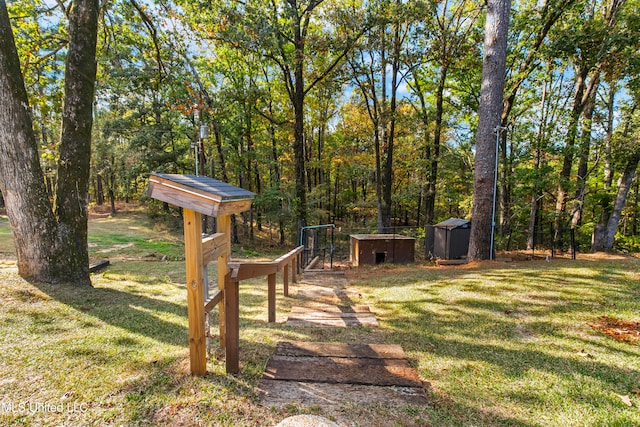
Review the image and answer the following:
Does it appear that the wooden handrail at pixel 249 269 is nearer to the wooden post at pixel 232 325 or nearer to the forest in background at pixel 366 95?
the wooden post at pixel 232 325

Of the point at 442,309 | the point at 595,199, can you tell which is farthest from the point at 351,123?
the point at 442,309

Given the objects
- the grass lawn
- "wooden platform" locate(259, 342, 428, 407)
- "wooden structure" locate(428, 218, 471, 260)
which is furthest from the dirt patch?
"wooden structure" locate(428, 218, 471, 260)

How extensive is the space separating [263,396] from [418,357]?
4.69ft

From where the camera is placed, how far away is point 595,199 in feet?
37.2

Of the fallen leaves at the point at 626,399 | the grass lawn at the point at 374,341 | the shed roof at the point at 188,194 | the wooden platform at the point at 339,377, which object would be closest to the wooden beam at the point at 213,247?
the shed roof at the point at 188,194

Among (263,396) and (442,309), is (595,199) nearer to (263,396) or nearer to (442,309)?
(442,309)

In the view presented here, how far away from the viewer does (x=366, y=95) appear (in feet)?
Result: 46.8

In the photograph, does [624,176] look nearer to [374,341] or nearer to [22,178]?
[374,341]

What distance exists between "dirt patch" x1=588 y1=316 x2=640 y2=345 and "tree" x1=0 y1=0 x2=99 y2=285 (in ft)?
21.1

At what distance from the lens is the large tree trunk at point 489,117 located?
21.1 ft

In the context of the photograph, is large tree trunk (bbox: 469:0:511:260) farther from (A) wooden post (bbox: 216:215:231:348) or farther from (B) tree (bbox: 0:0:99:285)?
(B) tree (bbox: 0:0:99:285)

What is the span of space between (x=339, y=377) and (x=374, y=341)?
2.92ft

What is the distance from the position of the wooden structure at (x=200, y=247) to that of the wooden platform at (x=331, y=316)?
1.44 meters

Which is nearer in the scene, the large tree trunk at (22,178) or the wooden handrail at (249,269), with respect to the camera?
the wooden handrail at (249,269)
